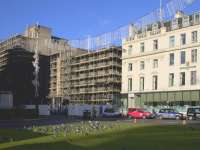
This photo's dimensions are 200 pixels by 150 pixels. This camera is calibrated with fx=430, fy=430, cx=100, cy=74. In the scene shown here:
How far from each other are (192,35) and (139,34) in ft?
58.7

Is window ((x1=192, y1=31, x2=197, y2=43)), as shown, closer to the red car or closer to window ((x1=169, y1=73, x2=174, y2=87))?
window ((x1=169, y1=73, x2=174, y2=87))

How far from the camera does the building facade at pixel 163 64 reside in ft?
281

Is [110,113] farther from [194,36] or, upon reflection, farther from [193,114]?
[194,36]

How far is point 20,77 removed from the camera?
481 ft

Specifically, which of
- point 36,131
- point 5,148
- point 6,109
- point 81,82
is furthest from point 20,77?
point 5,148

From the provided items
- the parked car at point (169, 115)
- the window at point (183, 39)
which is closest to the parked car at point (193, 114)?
the parked car at point (169, 115)

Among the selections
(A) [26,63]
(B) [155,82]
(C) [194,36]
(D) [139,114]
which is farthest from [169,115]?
(A) [26,63]

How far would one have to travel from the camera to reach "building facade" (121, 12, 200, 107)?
8569 cm

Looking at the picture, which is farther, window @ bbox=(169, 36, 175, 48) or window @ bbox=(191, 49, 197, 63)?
window @ bbox=(169, 36, 175, 48)

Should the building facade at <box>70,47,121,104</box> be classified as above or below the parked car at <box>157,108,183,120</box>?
above

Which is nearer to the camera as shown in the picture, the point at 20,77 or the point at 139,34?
the point at 139,34

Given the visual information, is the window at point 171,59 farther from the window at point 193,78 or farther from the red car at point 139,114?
the red car at point 139,114

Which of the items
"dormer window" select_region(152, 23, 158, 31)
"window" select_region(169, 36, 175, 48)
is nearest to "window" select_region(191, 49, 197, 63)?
Result: "window" select_region(169, 36, 175, 48)

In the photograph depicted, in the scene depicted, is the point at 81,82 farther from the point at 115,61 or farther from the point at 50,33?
the point at 50,33
